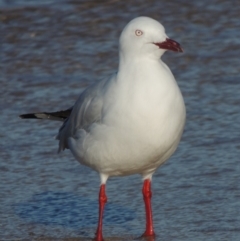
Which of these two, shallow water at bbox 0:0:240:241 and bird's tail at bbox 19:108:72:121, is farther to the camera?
bird's tail at bbox 19:108:72:121

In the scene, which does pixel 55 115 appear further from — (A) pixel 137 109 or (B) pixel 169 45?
(B) pixel 169 45

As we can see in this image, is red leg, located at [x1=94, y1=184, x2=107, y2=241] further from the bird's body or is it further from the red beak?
the red beak

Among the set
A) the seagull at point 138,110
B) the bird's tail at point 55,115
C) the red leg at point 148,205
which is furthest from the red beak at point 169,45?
the bird's tail at point 55,115

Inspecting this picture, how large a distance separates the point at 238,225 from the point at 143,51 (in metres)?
1.28

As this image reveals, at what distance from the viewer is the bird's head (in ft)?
19.7

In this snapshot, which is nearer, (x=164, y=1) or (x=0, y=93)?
(x=0, y=93)

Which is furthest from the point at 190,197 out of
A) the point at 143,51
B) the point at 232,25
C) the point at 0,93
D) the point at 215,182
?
the point at 232,25

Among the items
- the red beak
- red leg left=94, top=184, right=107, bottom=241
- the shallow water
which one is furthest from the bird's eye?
the shallow water

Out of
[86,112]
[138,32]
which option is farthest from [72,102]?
[138,32]

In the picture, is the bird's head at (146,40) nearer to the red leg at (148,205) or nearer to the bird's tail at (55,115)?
the red leg at (148,205)

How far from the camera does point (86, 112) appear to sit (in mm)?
6484

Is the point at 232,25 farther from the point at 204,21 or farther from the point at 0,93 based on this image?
the point at 0,93

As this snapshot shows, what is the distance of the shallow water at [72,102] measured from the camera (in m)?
6.63

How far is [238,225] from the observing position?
6.23 metres
